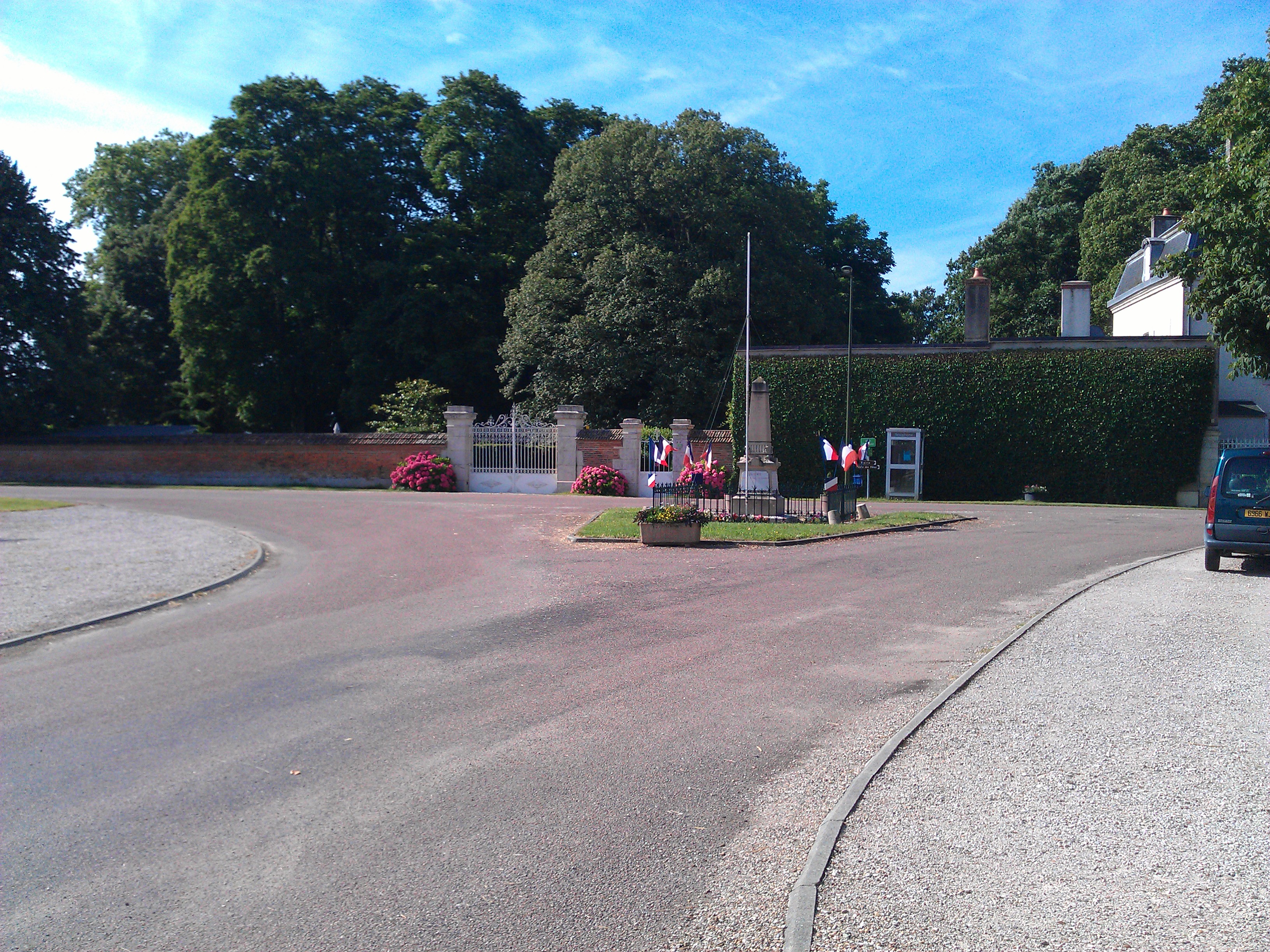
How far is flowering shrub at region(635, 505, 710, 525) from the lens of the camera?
53.7 feet

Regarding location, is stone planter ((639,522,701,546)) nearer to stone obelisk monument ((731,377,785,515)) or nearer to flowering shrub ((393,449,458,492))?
stone obelisk monument ((731,377,785,515))

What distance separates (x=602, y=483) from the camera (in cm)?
3025

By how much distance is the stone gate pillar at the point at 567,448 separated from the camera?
30891 mm

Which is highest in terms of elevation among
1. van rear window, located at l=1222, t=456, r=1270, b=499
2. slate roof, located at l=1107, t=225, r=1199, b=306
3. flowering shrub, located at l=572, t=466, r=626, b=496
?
slate roof, located at l=1107, t=225, r=1199, b=306

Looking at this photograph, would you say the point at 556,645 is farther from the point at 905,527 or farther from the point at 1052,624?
the point at 905,527

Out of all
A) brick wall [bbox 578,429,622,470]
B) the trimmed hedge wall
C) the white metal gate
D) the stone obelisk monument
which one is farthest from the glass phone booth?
the white metal gate

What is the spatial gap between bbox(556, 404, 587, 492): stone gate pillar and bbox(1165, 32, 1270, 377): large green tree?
58.4 feet

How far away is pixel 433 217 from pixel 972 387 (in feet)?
92.4

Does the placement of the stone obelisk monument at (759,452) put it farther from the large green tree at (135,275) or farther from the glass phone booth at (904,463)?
the large green tree at (135,275)

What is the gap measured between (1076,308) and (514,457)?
22.7 metres

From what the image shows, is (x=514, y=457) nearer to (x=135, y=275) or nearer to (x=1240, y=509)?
(x=1240, y=509)

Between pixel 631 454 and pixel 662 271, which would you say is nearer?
pixel 631 454

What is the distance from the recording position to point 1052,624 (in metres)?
9.13

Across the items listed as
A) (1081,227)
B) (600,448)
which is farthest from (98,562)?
(1081,227)
